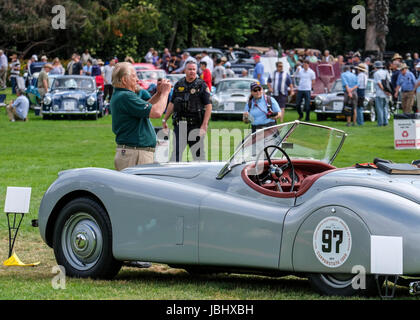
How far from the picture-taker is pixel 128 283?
712 cm

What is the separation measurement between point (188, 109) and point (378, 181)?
18.3 feet

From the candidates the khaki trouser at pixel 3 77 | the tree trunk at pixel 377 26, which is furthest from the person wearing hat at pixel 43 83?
the tree trunk at pixel 377 26

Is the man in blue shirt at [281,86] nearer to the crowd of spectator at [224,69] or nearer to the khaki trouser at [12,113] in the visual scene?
the crowd of spectator at [224,69]

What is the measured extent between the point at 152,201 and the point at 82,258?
85 cm

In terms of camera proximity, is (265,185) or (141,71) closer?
(265,185)

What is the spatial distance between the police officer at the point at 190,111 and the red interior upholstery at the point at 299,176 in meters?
4.07

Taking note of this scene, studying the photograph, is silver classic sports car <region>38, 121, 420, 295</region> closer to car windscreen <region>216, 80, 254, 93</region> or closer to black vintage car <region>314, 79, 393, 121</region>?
black vintage car <region>314, 79, 393, 121</region>

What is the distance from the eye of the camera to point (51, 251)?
892 cm

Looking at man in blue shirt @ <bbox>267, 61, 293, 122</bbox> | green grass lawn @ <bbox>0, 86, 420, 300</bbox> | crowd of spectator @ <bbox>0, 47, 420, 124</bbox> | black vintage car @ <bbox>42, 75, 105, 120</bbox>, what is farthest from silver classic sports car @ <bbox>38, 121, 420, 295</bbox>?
black vintage car @ <bbox>42, 75, 105, 120</bbox>

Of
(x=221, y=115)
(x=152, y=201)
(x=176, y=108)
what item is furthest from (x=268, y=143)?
(x=221, y=115)

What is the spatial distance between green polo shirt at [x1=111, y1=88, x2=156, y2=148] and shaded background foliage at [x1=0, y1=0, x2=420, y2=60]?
115 ft

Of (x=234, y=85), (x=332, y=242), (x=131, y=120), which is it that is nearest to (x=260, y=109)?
(x=131, y=120)

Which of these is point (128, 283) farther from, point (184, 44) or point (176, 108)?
point (184, 44)

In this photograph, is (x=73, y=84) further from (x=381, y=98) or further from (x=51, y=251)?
(x=51, y=251)
